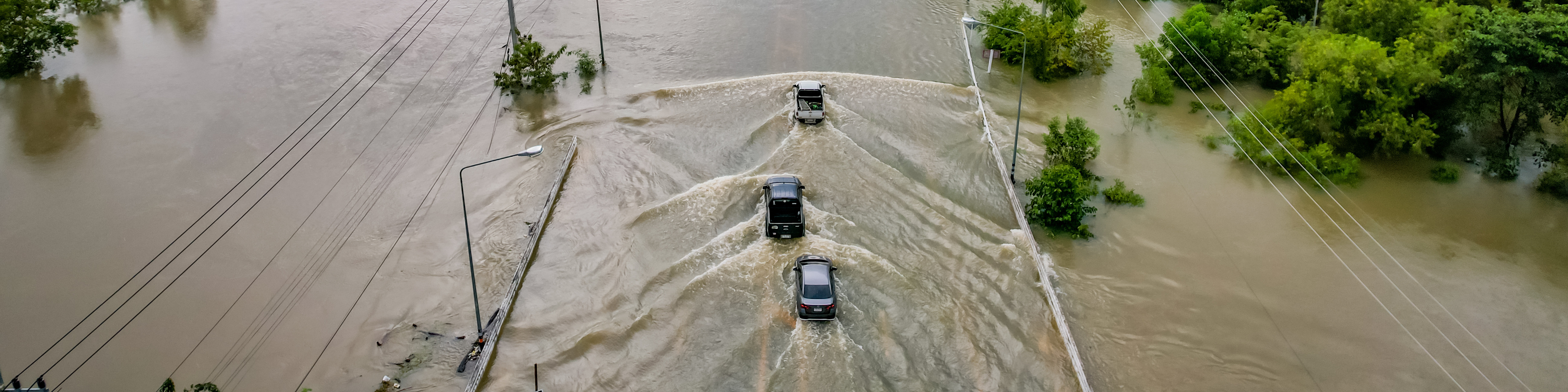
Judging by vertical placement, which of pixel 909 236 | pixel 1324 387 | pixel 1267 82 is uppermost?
pixel 1267 82

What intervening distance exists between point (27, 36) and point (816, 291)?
4379 centimetres

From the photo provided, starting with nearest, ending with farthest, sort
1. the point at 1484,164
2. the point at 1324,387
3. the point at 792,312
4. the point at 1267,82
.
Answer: the point at 1324,387 < the point at 792,312 < the point at 1484,164 < the point at 1267,82

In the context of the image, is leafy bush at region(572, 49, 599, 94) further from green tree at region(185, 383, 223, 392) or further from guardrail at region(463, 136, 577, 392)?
green tree at region(185, 383, 223, 392)

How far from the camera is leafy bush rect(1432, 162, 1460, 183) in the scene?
109ft

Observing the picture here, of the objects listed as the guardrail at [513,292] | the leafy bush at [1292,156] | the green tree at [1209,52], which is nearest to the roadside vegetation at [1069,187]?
the leafy bush at [1292,156]

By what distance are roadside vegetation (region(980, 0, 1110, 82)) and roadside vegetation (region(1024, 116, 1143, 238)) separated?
30.9 feet

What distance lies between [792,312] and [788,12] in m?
29.7

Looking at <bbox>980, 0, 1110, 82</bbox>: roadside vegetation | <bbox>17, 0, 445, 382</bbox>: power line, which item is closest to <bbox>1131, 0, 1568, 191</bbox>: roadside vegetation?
<bbox>980, 0, 1110, 82</bbox>: roadside vegetation

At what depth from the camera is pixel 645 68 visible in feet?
144

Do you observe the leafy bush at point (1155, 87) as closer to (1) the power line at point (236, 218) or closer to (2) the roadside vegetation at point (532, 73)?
(2) the roadside vegetation at point (532, 73)

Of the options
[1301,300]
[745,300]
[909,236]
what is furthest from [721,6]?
[1301,300]

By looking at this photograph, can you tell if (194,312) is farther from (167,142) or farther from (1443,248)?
(1443,248)

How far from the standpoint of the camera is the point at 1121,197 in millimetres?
31344

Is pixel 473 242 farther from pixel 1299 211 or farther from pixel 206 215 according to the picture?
pixel 1299 211
